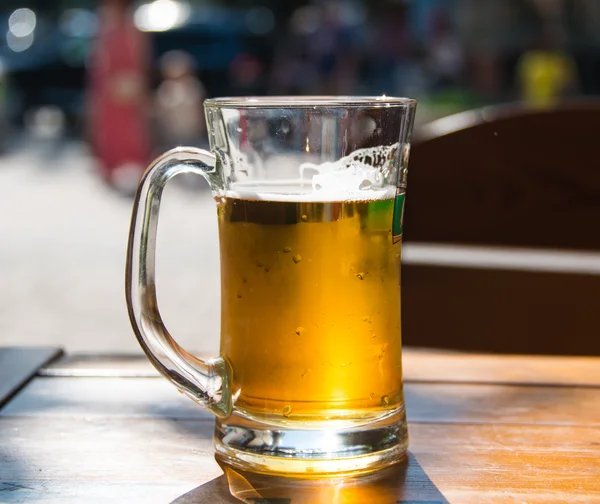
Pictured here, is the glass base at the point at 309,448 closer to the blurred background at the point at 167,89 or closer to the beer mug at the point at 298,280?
the beer mug at the point at 298,280

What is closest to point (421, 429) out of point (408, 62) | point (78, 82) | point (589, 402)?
point (589, 402)

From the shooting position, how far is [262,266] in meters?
0.94

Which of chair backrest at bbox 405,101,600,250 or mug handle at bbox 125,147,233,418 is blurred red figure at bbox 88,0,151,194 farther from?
mug handle at bbox 125,147,233,418

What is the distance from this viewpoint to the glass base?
92 cm

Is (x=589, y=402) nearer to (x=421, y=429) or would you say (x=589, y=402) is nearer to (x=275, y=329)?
(x=421, y=429)

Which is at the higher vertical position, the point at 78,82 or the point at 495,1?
the point at 495,1

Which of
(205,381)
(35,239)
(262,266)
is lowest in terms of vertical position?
(35,239)

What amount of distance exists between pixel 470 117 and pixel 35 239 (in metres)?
4.81

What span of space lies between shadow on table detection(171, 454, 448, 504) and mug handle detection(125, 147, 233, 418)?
0.08m

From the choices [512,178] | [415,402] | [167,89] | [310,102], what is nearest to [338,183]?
[310,102]

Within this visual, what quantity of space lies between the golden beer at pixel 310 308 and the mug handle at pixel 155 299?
0.09ft

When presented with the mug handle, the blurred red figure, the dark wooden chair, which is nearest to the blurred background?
the blurred red figure

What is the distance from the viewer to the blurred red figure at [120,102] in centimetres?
880

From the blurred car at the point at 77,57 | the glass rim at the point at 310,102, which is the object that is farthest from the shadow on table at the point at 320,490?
the blurred car at the point at 77,57
